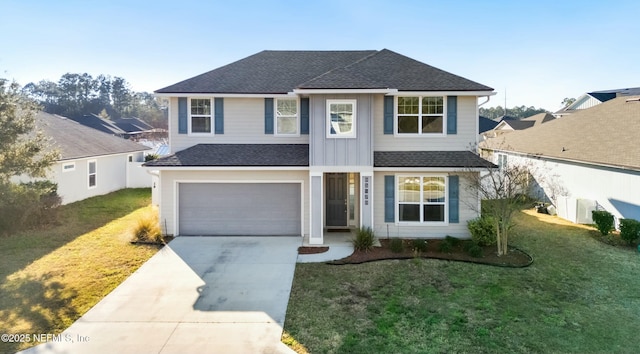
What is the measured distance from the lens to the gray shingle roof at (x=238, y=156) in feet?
39.9

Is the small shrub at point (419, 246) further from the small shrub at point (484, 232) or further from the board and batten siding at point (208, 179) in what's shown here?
the board and batten siding at point (208, 179)

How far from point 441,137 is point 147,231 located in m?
11.0

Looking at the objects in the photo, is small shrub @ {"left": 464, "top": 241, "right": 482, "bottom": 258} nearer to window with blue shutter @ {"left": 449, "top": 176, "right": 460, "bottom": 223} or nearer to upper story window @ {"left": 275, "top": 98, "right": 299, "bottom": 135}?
window with blue shutter @ {"left": 449, "top": 176, "right": 460, "bottom": 223}

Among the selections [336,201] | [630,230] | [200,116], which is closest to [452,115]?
[336,201]

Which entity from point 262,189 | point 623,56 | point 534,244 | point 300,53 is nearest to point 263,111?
point 262,189

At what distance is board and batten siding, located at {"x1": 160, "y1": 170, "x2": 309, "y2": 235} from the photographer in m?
12.6

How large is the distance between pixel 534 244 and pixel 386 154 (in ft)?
18.8

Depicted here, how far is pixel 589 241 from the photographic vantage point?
39.3ft

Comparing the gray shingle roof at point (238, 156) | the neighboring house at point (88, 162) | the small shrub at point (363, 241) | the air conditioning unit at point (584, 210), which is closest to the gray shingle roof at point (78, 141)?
the neighboring house at point (88, 162)

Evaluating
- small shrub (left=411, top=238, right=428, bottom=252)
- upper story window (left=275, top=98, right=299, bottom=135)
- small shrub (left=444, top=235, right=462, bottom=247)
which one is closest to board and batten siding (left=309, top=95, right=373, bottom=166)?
upper story window (left=275, top=98, right=299, bottom=135)

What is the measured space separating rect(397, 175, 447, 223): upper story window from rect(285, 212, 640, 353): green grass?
2636 millimetres

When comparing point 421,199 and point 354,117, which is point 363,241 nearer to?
point 421,199

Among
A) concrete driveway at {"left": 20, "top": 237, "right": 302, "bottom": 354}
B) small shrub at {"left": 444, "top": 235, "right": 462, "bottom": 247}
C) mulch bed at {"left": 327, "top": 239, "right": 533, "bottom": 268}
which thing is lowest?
concrete driveway at {"left": 20, "top": 237, "right": 302, "bottom": 354}

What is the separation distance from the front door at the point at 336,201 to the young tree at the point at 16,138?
1048 centimetres
